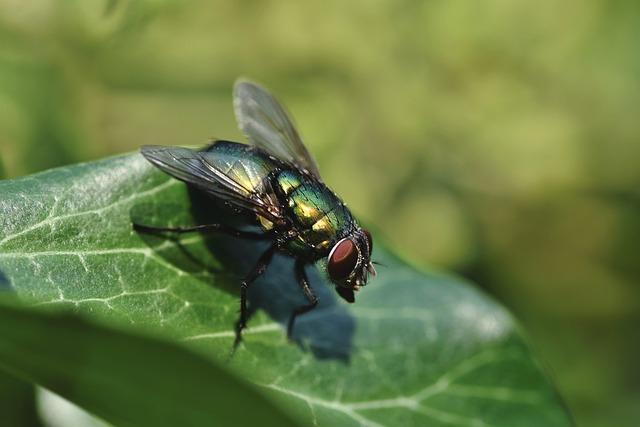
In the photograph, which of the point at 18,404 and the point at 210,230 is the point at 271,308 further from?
the point at 18,404

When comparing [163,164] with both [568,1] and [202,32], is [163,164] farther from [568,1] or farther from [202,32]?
[568,1]

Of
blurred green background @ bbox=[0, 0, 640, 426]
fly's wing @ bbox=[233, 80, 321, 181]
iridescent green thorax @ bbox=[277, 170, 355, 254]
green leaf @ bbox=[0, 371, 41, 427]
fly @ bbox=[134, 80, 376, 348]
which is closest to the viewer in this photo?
→ green leaf @ bbox=[0, 371, 41, 427]

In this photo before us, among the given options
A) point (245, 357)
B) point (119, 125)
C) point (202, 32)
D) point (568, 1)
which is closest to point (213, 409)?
point (245, 357)

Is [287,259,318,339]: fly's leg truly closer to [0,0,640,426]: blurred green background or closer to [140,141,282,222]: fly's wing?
[140,141,282,222]: fly's wing

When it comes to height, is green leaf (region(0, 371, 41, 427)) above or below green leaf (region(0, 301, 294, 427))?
below

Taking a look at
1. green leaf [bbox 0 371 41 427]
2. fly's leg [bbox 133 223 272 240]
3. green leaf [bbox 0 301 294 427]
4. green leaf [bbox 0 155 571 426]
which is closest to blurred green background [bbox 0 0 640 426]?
green leaf [bbox 0 155 571 426]

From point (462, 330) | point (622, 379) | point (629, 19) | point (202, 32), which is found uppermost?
point (629, 19)

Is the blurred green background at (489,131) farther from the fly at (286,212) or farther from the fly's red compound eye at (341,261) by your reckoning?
the fly's red compound eye at (341,261)
